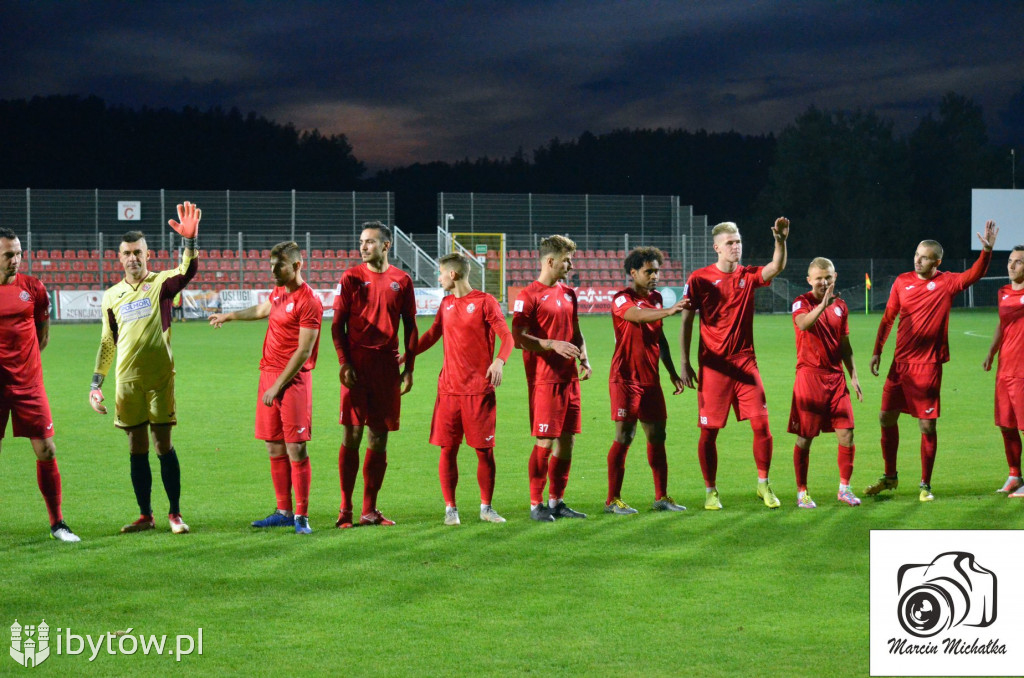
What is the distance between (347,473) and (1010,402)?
5159 mm

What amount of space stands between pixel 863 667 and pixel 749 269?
390 cm

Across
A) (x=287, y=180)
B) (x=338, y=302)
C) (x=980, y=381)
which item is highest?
(x=287, y=180)

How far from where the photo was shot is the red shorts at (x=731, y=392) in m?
7.56

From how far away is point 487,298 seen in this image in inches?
282

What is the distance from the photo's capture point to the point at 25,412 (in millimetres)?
6773

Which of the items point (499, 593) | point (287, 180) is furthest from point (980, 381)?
point (287, 180)

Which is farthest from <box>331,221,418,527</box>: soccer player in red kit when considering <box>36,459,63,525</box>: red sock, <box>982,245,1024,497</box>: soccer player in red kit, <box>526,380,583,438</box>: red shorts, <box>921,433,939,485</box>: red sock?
<box>982,245,1024,497</box>: soccer player in red kit

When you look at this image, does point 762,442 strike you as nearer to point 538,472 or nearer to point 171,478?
point 538,472

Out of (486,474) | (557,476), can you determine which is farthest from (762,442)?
(486,474)

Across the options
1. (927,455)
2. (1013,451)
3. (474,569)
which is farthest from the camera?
(1013,451)

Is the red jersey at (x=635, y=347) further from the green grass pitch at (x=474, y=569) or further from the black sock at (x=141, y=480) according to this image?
the black sock at (x=141, y=480)

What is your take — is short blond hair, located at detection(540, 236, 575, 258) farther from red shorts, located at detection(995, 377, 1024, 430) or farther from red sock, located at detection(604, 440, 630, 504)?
red shorts, located at detection(995, 377, 1024, 430)

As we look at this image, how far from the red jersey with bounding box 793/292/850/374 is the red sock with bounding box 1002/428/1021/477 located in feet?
5.34

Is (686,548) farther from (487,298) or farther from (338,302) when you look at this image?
(338,302)
